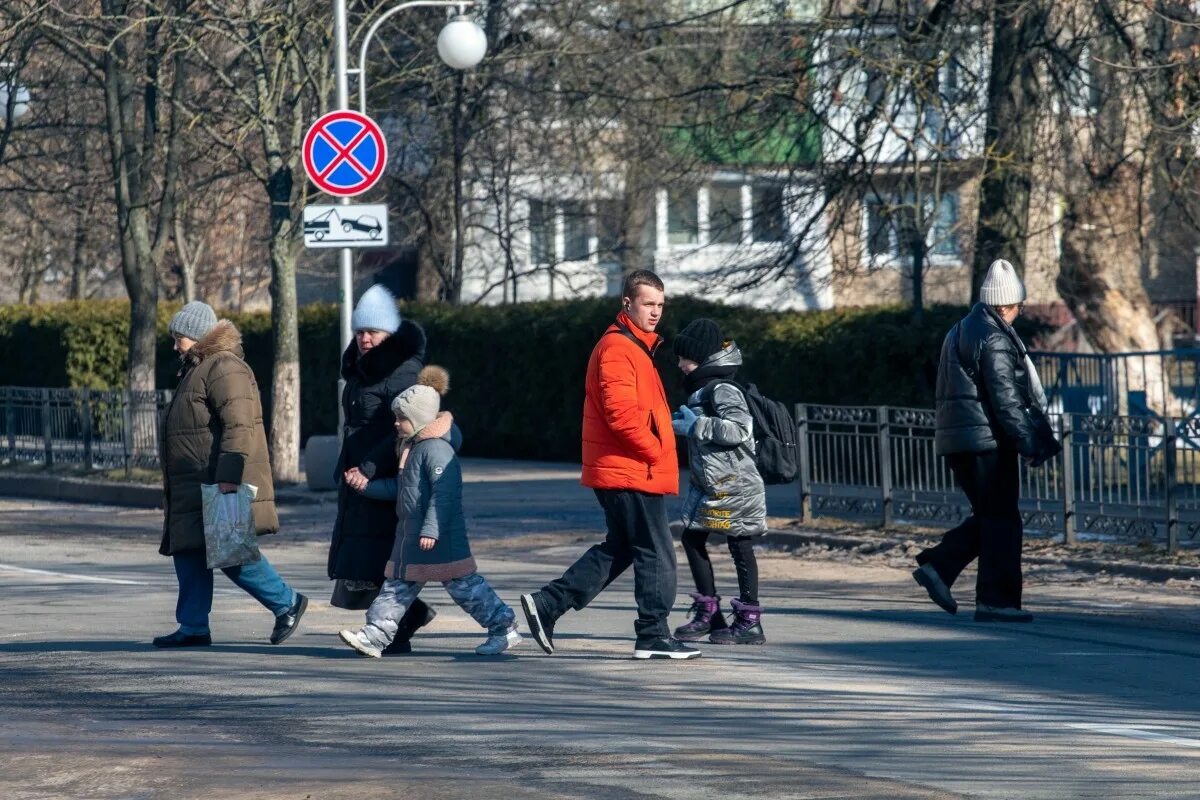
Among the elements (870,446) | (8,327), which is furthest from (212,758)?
(8,327)

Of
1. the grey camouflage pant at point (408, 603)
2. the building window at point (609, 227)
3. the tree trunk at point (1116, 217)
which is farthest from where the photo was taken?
the building window at point (609, 227)

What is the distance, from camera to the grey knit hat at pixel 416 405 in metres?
8.60

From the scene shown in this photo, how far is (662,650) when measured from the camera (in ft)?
A: 28.8

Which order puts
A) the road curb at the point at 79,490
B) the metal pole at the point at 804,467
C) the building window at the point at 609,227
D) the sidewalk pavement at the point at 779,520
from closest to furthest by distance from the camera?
the sidewalk pavement at the point at 779,520 → the metal pole at the point at 804,467 → the road curb at the point at 79,490 → the building window at the point at 609,227

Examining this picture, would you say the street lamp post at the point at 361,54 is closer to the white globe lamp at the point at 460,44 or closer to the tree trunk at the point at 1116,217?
the white globe lamp at the point at 460,44

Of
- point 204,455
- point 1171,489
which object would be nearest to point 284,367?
point 1171,489

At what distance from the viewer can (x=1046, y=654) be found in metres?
9.16

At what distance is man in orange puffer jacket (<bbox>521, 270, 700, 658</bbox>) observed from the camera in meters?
8.48

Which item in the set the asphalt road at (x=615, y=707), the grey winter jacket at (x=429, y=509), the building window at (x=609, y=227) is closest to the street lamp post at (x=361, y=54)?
the asphalt road at (x=615, y=707)

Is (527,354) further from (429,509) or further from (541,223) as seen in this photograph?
(429,509)

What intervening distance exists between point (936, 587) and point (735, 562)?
5.26 feet

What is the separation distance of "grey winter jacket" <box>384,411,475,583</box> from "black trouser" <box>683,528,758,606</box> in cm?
119

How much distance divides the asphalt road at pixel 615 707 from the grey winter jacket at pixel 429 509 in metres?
0.47

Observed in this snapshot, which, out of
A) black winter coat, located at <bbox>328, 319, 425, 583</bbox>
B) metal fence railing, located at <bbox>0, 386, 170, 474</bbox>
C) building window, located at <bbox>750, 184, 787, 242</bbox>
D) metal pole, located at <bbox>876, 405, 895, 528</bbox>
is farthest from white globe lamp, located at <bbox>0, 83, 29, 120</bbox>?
black winter coat, located at <bbox>328, 319, 425, 583</bbox>
